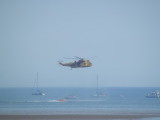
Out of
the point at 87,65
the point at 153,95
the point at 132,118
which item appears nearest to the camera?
the point at 87,65

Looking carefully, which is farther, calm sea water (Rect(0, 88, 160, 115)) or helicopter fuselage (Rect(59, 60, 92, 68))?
calm sea water (Rect(0, 88, 160, 115))

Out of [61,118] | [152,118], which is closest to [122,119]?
[152,118]

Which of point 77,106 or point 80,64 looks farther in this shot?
point 77,106

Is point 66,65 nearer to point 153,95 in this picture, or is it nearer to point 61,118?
point 61,118

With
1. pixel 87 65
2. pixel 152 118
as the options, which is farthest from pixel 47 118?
pixel 152 118

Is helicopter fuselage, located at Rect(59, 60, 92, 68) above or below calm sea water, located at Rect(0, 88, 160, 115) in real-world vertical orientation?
above

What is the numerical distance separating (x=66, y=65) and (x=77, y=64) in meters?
1.65

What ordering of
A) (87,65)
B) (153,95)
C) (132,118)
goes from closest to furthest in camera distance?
1. (87,65)
2. (132,118)
3. (153,95)

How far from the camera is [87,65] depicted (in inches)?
1666

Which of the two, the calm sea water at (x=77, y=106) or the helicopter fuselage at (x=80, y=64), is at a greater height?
the helicopter fuselage at (x=80, y=64)

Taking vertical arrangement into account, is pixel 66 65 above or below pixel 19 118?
above

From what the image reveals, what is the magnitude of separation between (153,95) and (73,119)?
75426mm

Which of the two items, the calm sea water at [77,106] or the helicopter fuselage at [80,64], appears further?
the calm sea water at [77,106]

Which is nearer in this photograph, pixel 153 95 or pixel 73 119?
pixel 73 119
